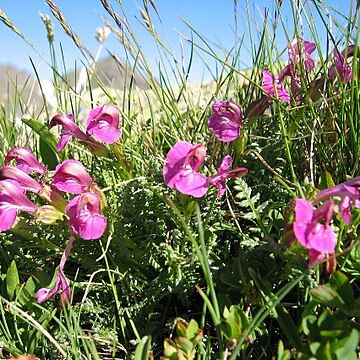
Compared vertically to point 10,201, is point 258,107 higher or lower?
higher

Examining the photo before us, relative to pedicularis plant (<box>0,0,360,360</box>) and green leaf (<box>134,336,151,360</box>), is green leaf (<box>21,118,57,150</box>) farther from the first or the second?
green leaf (<box>134,336,151,360</box>)

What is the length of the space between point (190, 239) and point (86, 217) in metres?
0.24

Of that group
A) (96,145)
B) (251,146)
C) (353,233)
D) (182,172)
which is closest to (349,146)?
(251,146)

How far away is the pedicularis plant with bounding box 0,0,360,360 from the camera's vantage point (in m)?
0.83

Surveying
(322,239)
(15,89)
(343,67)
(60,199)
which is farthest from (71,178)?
(15,89)

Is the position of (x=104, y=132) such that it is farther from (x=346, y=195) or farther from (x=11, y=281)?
(x=346, y=195)

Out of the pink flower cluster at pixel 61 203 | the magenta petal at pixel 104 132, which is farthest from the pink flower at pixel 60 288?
the magenta petal at pixel 104 132

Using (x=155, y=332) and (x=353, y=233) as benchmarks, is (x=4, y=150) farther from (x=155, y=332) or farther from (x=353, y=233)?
(x=353, y=233)

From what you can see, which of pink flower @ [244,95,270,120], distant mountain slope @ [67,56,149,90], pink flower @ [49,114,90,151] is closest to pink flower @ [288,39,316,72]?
pink flower @ [244,95,270,120]

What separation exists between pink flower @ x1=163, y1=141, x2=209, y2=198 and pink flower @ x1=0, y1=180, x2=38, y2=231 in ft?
0.99

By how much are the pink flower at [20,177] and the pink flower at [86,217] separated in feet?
0.50

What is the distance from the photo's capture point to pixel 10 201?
1042mm

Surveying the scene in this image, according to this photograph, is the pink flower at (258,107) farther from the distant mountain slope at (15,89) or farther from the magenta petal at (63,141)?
the distant mountain slope at (15,89)

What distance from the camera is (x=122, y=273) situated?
1096 millimetres
